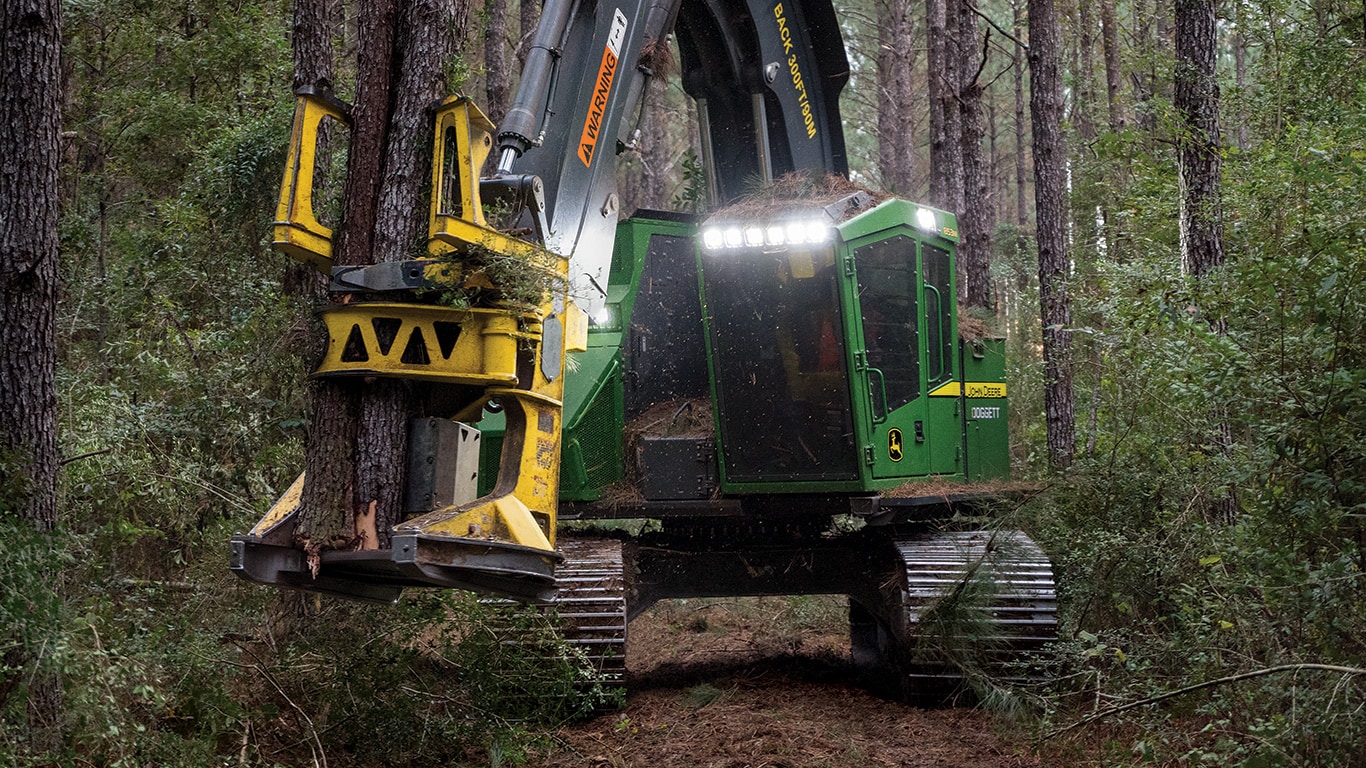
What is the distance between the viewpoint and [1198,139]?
308 inches

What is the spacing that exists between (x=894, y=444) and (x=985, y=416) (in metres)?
1.18

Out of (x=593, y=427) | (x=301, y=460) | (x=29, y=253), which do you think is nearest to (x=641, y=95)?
(x=593, y=427)

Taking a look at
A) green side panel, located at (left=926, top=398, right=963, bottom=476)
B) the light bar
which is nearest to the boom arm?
the light bar

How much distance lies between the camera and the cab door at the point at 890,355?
7043mm

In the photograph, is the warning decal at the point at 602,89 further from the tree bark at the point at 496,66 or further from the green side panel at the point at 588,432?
the tree bark at the point at 496,66

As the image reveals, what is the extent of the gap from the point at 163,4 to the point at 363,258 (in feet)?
26.7

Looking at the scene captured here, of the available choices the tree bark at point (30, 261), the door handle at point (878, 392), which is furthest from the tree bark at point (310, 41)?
the door handle at point (878, 392)

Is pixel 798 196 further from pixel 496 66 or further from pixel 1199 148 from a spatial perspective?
pixel 496 66

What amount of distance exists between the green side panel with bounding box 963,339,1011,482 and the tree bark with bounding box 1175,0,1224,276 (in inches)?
52.1

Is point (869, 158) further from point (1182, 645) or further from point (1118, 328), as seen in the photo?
point (1182, 645)

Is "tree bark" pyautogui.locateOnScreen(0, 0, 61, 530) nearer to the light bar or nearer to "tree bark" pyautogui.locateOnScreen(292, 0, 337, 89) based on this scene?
"tree bark" pyautogui.locateOnScreen(292, 0, 337, 89)

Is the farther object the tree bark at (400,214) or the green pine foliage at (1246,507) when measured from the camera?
the tree bark at (400,214)

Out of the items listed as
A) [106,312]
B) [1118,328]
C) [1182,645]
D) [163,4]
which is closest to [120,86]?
[163,4]

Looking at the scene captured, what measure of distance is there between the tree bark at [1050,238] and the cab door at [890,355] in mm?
2742
